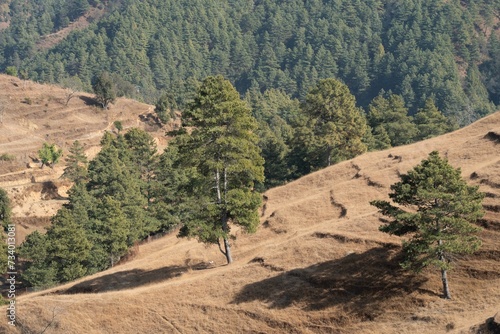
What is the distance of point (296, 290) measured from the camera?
40.4 m

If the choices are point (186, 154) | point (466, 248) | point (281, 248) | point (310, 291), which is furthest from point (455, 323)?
point (186, 154)

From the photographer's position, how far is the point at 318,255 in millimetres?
43469

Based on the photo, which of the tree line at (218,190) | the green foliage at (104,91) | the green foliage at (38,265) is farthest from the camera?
the green foliage at (104,91)

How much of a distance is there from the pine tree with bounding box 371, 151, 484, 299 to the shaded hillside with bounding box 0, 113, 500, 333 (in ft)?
7.61

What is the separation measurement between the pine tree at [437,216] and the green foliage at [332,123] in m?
43.4

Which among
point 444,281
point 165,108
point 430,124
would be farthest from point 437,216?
point 165,108

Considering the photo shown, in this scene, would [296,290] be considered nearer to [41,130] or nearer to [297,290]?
[297,290]

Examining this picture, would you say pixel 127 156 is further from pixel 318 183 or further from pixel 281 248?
pixel 281 248

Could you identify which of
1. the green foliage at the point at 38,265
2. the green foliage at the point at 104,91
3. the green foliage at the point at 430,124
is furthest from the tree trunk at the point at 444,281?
the green foliage at the point at 104,91

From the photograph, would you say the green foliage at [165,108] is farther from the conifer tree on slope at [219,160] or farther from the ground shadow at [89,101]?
the conifer tree on slope at [219,160]

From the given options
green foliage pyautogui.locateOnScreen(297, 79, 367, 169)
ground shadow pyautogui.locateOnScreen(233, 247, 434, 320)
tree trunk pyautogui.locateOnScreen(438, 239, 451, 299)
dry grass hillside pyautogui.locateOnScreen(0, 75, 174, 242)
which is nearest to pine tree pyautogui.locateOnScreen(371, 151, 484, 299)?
tree trunk pyautogui.locateOnScreen(438, 239, 451, 299)

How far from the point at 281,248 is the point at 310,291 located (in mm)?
6184

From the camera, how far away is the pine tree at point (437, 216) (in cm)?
3528

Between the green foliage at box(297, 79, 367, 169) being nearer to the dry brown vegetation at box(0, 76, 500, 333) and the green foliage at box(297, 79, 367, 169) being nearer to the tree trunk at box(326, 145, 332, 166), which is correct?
the tree trunk at box(326, 145, 332, 166)
